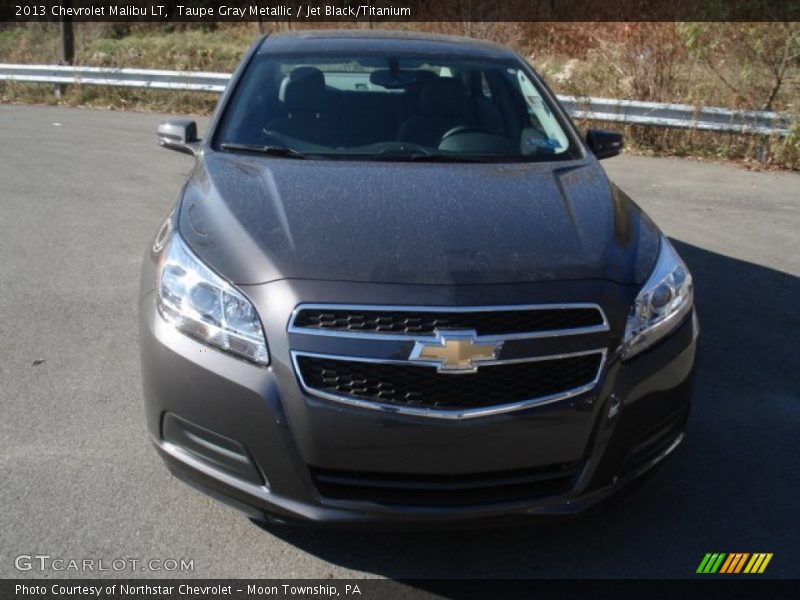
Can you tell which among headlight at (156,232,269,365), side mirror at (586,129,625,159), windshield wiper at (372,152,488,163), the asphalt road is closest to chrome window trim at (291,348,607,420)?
headlight at (156,232,269,365)

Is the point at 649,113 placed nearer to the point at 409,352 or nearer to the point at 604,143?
the point at 604,143

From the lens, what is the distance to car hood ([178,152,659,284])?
9.89 feet

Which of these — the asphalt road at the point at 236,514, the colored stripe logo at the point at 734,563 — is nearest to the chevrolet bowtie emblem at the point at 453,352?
the asphalt road at the point at 236,514

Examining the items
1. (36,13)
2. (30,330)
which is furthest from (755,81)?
(36,13)

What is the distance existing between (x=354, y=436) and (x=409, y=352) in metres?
0.31

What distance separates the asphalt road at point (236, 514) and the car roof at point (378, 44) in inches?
73.2

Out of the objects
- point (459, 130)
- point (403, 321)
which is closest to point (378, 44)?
point (459, 130)

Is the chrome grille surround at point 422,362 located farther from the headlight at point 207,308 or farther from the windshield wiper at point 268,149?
the windshield wiper at point 268,149

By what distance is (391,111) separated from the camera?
15.2 ft

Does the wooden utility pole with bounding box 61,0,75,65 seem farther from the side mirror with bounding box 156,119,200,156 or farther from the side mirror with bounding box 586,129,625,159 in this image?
the side mirror with bounding box 586,129,625,159

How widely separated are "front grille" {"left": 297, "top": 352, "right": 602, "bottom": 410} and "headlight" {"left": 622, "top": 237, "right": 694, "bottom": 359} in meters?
0.42

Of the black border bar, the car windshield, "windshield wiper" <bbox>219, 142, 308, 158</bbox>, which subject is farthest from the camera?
the black border bar

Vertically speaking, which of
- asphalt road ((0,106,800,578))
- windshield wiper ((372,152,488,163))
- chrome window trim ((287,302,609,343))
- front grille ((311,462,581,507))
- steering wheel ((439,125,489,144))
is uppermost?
steering wheel ((439,125,489,144))

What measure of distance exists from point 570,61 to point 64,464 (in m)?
14.2
